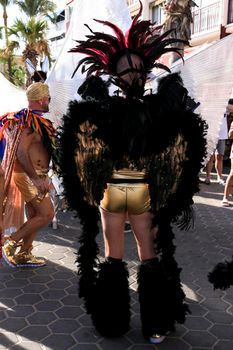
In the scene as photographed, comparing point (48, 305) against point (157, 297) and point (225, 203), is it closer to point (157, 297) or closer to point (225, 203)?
point (157, 297)

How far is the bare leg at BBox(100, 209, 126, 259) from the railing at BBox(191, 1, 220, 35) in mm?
15597

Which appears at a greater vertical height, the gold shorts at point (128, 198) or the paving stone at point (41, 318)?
the gold shorts at point (128, 198)

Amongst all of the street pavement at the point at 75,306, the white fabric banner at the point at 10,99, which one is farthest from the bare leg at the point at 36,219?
the white fabric banner at the point at 10,99

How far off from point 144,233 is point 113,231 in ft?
0.66

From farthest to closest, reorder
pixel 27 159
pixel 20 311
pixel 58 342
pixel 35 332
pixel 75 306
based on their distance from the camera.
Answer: pixel 27 159
pixel 75 306
pixel 20 311
pixel 35 332
pixel 58 342

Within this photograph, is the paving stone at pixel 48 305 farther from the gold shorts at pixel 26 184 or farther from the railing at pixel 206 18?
the railing at pixel 206 18

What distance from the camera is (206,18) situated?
56.1 feet

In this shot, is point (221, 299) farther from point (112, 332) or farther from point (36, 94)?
point (36, 94)

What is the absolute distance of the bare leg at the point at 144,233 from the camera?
250cm

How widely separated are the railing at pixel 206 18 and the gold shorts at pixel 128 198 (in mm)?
15558

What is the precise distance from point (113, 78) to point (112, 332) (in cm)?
169

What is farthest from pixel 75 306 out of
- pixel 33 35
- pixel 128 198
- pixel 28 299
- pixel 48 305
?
pixel 33 35

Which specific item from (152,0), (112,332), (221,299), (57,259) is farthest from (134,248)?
(152,0)

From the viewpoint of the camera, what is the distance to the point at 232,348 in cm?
258
